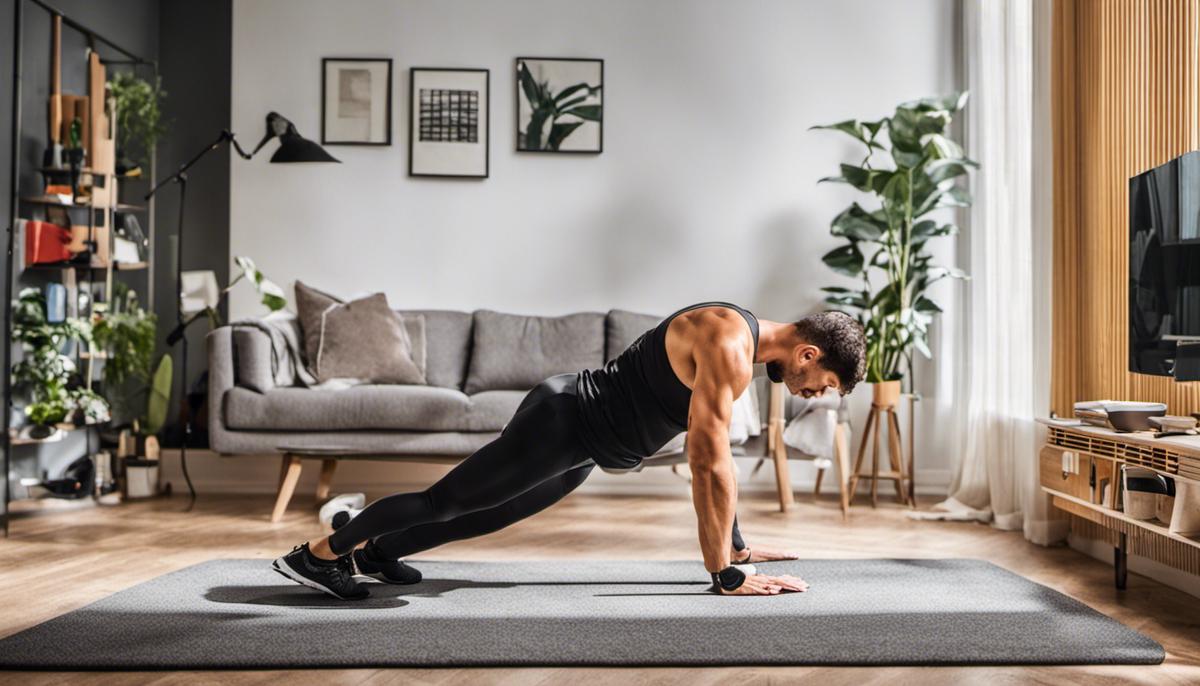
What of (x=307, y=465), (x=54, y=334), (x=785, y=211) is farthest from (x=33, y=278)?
(x=785, y=211)

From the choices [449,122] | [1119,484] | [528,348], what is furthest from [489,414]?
[1119,484]

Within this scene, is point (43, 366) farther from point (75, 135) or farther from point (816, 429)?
point (816, 429)

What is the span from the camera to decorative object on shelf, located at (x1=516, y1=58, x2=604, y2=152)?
5109 millimetres

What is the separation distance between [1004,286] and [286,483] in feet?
9.97

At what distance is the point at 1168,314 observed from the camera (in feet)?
8.82

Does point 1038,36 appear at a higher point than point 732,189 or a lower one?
higher

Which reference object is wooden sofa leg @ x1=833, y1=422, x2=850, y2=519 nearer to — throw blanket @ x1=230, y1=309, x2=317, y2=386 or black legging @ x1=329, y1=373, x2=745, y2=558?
black legging @ x1=329, y1=373, x2=745, y2=558

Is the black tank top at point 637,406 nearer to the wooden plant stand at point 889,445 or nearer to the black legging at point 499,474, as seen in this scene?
the black legging at point 499,474

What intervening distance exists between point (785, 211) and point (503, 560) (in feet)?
8.66

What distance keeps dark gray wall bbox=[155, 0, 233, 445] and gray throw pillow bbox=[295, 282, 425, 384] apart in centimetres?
106

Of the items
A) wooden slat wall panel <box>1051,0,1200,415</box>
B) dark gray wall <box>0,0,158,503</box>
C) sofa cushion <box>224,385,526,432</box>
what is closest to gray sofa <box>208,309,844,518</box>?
sofa cushion <box>224,385,526,432</box>

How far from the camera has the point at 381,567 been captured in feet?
8.92

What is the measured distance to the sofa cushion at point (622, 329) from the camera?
15.5 feet

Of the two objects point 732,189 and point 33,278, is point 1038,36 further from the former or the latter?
point 33,278
